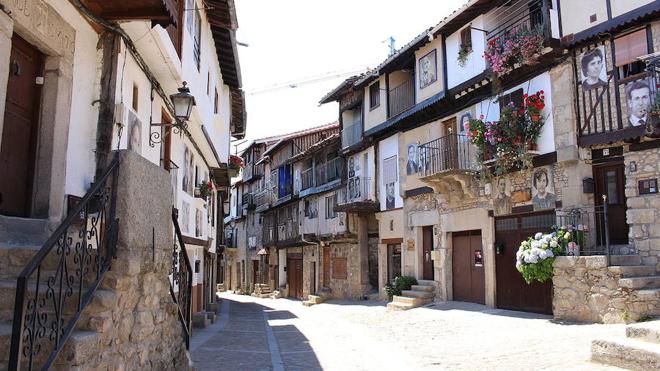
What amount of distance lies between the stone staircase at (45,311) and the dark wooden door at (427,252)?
49.7 feet

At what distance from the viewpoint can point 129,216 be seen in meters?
4.75

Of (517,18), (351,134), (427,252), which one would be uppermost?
(517,18)

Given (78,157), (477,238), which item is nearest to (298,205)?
(477,238)

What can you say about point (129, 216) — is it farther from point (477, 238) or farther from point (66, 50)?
point (477, 238)

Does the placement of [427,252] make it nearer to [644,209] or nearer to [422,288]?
[422,288]

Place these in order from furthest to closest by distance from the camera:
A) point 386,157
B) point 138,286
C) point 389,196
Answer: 1. point 386,157
2. point 389,196
3. point 138,286

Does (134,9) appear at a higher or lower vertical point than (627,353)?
higher

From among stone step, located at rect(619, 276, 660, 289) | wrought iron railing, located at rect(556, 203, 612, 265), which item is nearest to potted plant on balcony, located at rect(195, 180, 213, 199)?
wrought iron railing, located at rect(556, 203, 612, 265)

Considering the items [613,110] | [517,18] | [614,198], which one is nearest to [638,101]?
[613,110]

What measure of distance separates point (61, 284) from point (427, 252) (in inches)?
633

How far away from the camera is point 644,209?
10914 millimetres

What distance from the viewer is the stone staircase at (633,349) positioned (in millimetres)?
6023

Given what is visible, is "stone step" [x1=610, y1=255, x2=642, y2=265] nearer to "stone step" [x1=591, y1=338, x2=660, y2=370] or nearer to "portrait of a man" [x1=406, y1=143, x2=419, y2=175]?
"stone step" [x1=591, y1=338, x2=660, y2=370]

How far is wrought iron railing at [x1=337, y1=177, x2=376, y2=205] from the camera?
73.5 ft
